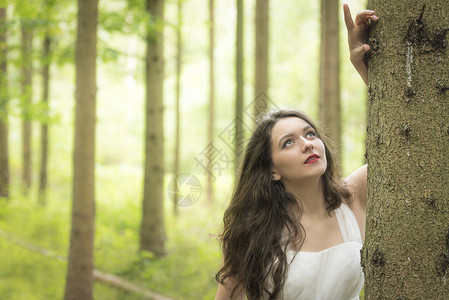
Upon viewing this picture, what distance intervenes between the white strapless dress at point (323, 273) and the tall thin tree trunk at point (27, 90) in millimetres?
6989

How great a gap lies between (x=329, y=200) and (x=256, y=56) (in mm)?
4283

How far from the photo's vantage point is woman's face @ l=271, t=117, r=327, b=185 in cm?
244

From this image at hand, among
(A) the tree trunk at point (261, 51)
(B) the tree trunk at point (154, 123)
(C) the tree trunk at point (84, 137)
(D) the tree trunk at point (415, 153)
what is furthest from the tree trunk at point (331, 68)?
(D) the tree trunk at point (415, 153)

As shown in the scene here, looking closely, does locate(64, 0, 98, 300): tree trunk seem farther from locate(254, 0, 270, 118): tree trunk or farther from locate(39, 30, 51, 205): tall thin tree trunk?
locate(39, 30, 51, 205): tall thin tree trunk

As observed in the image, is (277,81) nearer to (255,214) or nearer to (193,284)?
(193,284)

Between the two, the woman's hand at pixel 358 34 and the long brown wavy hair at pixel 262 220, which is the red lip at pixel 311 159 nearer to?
the long brown wavy hair at pixel 262 220

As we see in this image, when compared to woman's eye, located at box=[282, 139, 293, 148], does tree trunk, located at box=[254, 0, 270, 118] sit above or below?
above

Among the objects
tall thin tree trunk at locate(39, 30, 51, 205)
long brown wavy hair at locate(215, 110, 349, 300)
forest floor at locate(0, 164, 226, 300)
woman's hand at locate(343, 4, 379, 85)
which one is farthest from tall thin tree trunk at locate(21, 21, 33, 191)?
woman's hand at locate(343, 4, 379, 85)

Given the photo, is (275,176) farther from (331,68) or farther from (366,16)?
(331,68)

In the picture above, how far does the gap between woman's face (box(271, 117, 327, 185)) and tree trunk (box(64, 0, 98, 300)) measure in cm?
341

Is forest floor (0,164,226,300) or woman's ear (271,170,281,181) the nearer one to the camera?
woman's ear (271,170,281,181)

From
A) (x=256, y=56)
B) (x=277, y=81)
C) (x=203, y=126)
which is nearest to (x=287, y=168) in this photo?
(x=256, y=56)

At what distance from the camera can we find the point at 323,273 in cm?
243

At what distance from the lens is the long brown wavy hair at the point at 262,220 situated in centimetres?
246
